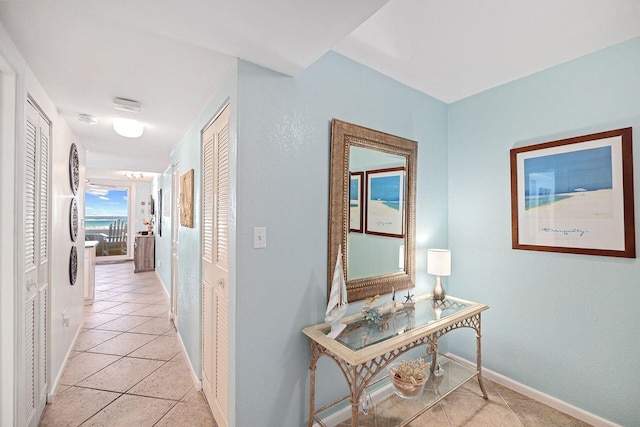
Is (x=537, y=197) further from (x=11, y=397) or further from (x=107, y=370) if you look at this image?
(x=107, y=370)

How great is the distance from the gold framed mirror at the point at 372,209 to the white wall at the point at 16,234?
1.70 metres

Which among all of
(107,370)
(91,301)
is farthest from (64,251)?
(91,301)

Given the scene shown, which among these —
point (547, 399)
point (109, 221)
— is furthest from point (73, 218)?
point (109, 221)

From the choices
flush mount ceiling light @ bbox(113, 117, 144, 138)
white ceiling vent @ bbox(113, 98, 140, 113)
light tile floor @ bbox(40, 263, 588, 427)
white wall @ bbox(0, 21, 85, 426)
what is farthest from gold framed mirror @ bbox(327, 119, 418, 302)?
flush mount ceiling light @ bbox(113, 117, 144, 138)

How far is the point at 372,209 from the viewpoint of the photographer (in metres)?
2.12

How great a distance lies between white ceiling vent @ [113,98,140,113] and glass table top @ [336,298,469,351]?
7.48 feet

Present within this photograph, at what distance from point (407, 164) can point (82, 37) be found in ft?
7.24

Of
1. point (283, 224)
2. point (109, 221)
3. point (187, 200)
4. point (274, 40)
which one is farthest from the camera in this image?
point (109, 221)

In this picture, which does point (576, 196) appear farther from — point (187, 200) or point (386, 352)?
point (187, 200)

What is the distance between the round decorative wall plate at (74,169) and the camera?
9.02 ft

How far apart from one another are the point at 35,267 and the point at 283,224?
5.30 feet

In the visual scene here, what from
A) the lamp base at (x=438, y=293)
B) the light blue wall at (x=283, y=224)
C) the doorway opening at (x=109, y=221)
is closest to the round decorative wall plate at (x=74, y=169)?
the light blue wall at (x=283, y=224)

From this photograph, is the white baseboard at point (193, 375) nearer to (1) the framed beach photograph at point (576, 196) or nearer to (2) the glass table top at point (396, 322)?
(2) the glass table top at point (396, 322)

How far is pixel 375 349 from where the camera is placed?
1.51 meters
